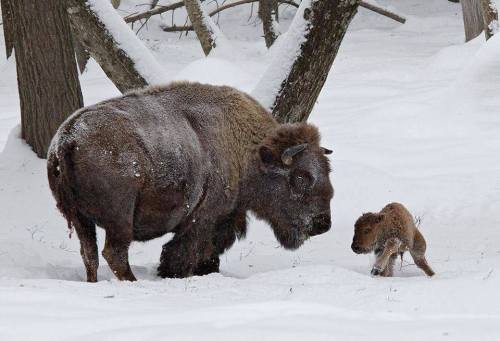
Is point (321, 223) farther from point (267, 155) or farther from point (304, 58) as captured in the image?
point (304, 58)

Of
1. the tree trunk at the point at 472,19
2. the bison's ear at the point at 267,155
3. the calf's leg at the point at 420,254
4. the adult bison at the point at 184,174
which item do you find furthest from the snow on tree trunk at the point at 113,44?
the tree trunk at the point at 472,19

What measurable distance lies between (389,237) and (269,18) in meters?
12.8

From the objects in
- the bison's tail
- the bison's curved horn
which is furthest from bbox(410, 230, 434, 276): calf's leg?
the bison's tail

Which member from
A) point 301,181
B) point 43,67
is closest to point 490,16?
point 43,67

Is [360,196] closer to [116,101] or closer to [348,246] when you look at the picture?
[348,246]

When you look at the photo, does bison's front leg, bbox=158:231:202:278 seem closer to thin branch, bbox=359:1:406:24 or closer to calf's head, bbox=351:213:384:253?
calf's head, bbox=351:213:384:253

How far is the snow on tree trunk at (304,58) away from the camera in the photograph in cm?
769

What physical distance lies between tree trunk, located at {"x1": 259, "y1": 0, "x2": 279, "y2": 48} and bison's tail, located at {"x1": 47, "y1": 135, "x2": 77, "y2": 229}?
42.4 ft

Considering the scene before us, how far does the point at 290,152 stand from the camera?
22.0ft

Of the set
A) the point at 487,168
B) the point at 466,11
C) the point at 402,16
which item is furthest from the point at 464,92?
the point at 402,16

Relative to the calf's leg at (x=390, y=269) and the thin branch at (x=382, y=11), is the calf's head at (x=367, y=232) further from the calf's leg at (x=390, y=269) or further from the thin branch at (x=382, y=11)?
the thin branch at (x=382, y=11)

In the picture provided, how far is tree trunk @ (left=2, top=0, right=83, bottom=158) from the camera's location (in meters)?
8.67

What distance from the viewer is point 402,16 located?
2331 cm

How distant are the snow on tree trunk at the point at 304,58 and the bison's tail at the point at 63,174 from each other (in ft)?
8.81
